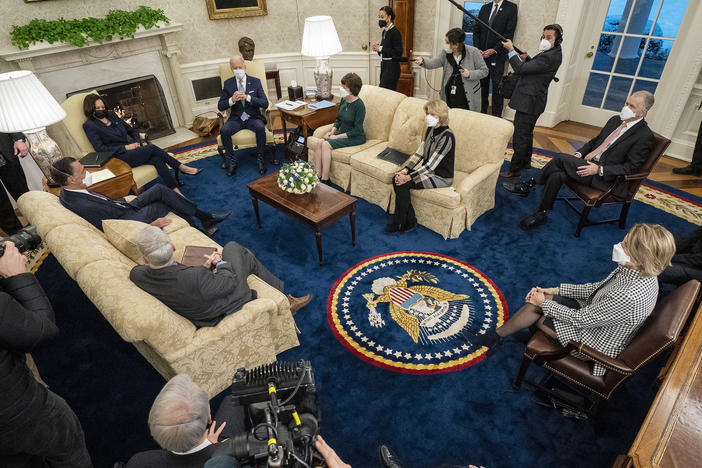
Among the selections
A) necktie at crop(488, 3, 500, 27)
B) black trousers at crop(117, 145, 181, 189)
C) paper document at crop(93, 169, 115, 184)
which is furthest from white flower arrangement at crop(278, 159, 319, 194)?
necktie at crop(488, 3, 500, 27)

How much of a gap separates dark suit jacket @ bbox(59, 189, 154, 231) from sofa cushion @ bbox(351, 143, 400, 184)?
2.30m

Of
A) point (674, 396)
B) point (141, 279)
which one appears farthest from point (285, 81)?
point (674, 396)

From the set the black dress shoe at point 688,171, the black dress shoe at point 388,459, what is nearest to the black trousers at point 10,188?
the black dress shoe at point 388,459

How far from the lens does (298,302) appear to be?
3.25m

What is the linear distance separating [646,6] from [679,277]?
4147 millimetres

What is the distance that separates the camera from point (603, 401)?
7.52 feet

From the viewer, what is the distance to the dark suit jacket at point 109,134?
4.22 meters

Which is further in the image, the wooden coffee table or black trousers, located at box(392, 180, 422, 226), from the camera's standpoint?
black trousers, located at box(392, 180, 422, 226)

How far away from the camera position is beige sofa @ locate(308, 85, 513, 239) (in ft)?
12.8

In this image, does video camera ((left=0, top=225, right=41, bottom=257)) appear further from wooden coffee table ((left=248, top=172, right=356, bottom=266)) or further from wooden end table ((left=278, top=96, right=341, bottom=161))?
wooden end table ((left=278, top=96, right=341, bottom=161))

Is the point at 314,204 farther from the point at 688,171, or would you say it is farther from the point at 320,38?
the point at 688,171

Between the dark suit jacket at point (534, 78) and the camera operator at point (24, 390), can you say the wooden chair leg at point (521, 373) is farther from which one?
the dark suit jacket at point (534, 78)

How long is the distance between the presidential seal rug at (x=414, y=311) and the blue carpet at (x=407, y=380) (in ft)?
0.28

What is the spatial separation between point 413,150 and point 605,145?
71.8 inches
